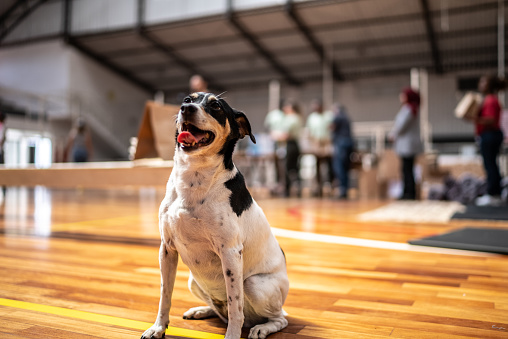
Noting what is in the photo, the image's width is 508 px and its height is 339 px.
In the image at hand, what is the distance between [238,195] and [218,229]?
135 millimetres

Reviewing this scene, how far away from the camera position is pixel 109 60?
18766 mm

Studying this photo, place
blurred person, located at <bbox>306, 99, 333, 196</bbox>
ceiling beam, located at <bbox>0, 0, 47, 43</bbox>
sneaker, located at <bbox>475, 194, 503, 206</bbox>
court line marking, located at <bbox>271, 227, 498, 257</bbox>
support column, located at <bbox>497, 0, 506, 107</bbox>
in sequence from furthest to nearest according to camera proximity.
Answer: ceiling beam, located at <bbox>0, 0, 47, 43</bbox>, support column, located at <bbox>497, 0, 506, 107</bbox>, blurred person, located at <bbox>306, 99, 333, 196</bbox>, sneaker, located at <bbox>475, 194, 503, 206</bbox>, court line marking, located at <bbox>271, 227, 498, 257</bbox>

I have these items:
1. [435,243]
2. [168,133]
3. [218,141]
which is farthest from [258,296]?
[435,243]

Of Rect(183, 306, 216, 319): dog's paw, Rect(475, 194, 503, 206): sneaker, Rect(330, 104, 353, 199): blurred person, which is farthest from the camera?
Rect(330, 104, 353, 199): blurred person

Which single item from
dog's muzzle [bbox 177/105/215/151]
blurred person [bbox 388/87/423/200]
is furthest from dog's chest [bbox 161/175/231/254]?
blurred person [bbox 388/87/423/200]

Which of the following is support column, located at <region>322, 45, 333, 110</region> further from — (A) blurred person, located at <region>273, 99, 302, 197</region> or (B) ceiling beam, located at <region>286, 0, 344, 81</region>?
(A) blurred person, located at <region>273, 99, 302, 197</region>

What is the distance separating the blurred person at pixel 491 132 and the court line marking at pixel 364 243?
10.8ft

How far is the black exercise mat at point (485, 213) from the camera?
14.9 feet

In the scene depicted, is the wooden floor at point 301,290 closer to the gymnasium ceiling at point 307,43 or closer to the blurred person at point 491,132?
the blurred person at point 491,132

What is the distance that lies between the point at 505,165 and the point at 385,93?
8522 mm

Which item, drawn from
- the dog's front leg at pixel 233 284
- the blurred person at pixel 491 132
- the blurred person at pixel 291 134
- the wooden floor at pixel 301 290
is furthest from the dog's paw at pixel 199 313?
the blurred person at pixel 291 134

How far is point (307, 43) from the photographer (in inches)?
618

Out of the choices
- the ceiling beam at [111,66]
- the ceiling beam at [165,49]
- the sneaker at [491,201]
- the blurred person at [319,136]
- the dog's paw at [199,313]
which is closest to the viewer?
the dog's paw at [199,313]

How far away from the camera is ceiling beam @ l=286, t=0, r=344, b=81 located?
13625 mm
